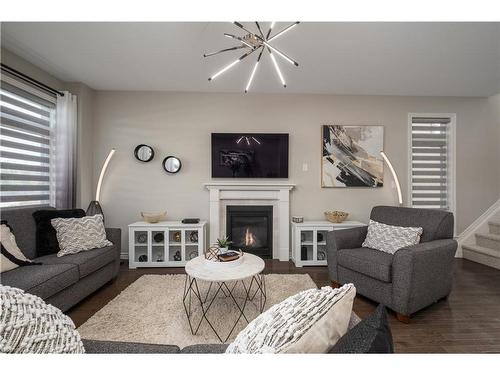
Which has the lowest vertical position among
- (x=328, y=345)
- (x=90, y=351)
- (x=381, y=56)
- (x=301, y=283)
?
(x=301, y=283)

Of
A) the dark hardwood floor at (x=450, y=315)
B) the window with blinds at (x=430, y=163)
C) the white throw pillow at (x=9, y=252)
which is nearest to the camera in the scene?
the dark hardwood floor at (x=450, y=315)

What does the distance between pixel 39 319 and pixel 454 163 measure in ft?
16.3

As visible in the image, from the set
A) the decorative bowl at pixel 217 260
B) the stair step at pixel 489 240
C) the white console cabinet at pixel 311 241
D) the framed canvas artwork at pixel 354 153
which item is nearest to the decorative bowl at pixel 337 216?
the white console cabinet at pixel 311 241

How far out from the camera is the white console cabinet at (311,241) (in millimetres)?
3223

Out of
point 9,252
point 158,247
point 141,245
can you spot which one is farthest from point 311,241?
point 9,252

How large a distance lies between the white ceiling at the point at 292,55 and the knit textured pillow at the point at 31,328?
219cm

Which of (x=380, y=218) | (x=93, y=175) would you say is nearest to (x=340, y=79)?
(x=380, y=218)

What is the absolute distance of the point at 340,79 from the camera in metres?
3.05

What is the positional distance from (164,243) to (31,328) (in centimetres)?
255

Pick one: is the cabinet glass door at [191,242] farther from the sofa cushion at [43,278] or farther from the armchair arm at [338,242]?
the armchair arm at [338,242]

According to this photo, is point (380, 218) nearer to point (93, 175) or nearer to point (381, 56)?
point (381, 56)

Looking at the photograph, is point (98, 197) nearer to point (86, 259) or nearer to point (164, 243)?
point (164, 243)

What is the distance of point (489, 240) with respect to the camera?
3381 millimetres
